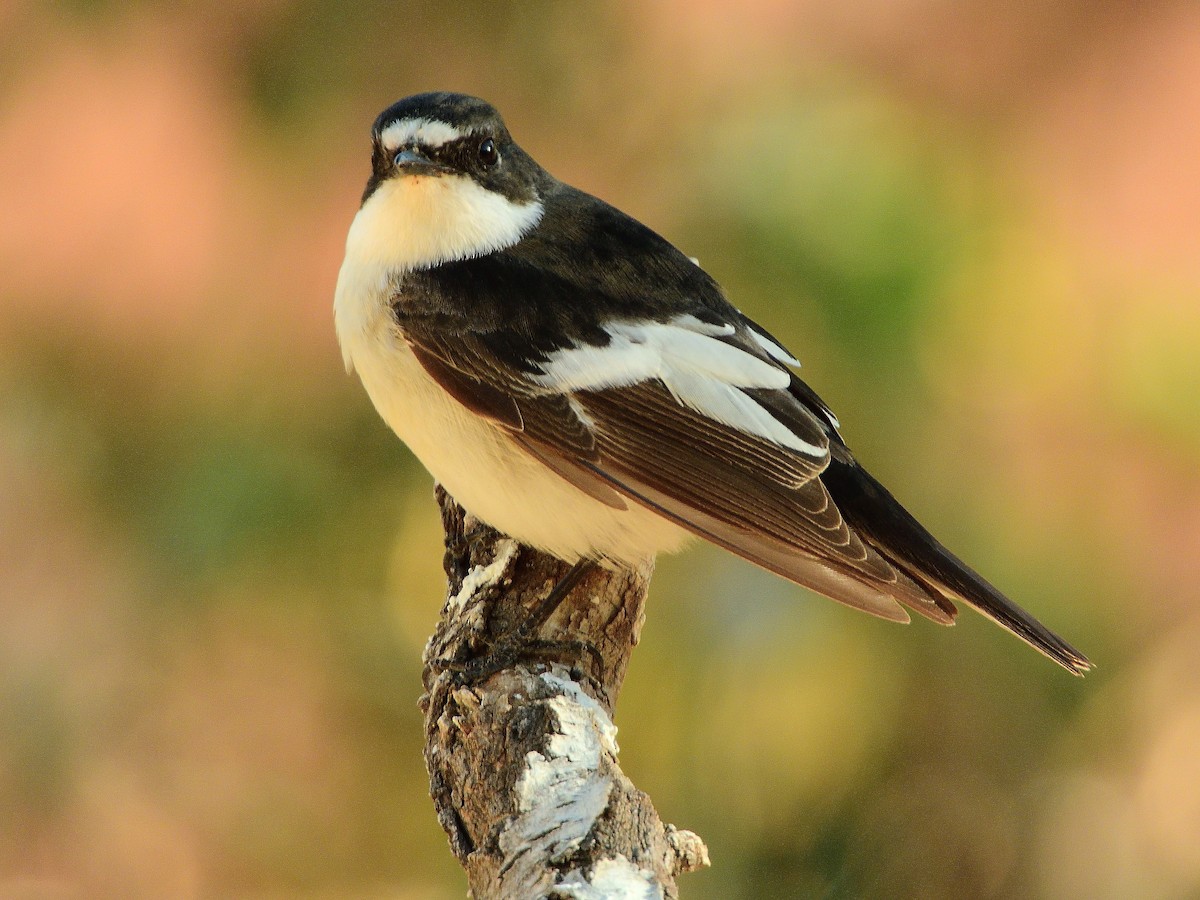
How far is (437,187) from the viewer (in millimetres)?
2520

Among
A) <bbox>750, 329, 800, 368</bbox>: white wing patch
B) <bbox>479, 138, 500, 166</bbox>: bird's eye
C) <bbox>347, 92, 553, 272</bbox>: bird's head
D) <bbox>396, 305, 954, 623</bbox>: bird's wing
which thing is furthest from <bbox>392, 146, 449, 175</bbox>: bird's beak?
<bbox>750, 329, 800, 368</bbox>: white wing patch

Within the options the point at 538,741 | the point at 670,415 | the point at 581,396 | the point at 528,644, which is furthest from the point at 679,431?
the point at 538,741

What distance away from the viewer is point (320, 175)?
3.54 m

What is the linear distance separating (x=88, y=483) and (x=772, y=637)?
1712 millimetres

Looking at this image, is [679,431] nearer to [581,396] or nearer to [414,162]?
[581,396]

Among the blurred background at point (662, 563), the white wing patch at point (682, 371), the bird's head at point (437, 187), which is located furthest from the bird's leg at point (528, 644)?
the bird's head at point (437, 187)

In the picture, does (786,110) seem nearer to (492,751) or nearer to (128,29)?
(128,29)

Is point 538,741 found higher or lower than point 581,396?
lower

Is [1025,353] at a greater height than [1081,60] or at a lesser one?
lesser

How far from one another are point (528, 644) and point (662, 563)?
0.77 m

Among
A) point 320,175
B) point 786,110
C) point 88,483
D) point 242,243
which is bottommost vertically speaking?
point 88,483

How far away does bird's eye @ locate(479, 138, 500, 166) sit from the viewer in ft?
8.36

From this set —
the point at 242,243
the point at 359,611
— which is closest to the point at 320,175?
the point at 242,243

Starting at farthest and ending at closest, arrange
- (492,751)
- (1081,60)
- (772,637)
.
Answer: (1081,60) → (772,637) → (492,751)
